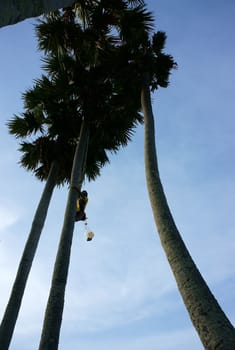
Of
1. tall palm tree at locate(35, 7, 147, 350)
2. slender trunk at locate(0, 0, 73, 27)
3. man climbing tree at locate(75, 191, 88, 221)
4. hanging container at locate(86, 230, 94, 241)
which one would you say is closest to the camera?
Answer: slender trunk at locate(0, 0, 73, 27)

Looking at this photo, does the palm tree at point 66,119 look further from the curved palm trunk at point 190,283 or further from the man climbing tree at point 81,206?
the curved palm trunk at point 190,283

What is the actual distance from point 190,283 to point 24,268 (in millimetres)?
5285

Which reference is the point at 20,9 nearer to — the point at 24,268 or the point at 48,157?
the point at 24,268

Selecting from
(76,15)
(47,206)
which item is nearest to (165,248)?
(47,206)

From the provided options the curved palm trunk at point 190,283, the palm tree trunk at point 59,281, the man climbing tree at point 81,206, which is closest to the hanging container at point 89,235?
the man climbing tree at point 81,206

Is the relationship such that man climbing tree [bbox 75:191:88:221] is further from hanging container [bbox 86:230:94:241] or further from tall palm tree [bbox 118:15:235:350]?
tall palm tree [bbox 118:15:235:350]

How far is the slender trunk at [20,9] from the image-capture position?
1.50m

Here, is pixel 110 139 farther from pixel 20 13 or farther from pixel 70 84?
pixel 20 13

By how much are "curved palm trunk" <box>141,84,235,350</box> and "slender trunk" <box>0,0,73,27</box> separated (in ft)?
9.31

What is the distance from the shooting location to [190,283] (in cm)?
326

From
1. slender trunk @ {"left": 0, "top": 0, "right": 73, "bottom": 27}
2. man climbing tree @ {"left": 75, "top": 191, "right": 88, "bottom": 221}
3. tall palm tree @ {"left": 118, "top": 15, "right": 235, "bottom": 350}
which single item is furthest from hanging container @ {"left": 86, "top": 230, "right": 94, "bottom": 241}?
slender trunk @ {"left": 0, "top": 0, "right": 73, "bottom": 27}

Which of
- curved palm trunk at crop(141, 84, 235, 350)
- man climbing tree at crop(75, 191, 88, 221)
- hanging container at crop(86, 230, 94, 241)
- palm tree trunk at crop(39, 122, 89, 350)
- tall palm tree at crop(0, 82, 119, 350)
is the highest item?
tall palm tree at crop(0, 82, 119, 350)

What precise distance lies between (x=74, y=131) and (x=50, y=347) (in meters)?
6.73

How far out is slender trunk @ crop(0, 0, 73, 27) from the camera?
1.50m
